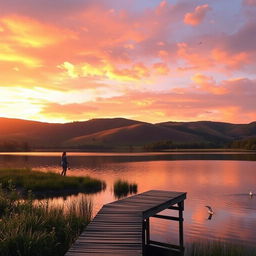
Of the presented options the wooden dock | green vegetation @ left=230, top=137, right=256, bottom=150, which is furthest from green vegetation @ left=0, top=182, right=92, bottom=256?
green vegetation @ left=230, top=137, right=256, bottom=150

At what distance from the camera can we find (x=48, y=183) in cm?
3416

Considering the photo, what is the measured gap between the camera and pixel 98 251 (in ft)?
30.2

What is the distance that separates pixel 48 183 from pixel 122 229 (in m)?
24.0

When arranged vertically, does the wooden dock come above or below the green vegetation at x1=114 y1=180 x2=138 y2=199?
above

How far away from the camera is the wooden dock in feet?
30.6

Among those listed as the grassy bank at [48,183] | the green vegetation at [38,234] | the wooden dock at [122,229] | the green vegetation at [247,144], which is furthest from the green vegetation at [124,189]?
the green vegetation at [247,144]

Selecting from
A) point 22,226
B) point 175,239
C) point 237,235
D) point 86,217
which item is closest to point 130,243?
point 22,226

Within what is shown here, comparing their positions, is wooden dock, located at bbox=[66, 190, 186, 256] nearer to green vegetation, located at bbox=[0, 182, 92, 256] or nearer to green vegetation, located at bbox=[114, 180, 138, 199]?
green vegetation, located at bbox=[0, 182, 92, 256]

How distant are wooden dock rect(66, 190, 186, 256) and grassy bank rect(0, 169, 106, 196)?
56.9 feet

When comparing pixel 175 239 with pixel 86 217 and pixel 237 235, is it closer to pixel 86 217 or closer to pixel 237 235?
pixel 237 235

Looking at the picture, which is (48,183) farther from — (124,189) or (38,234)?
(38,234)

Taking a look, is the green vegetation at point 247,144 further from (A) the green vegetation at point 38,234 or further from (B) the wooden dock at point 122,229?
(A) the green vegetation at point 38,234

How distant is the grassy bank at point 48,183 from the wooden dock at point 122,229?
17.3m

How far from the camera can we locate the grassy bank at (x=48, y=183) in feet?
109
